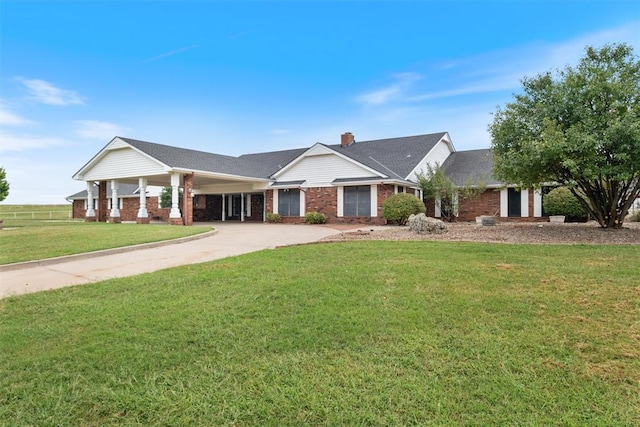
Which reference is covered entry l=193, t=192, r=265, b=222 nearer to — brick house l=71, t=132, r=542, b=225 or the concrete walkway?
brick house l=71, t=132, r=542, b=225

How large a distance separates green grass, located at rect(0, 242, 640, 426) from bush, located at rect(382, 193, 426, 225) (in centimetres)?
1275

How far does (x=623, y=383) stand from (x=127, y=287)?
6264 mm

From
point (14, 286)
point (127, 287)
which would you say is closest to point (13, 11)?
point (14, 286)

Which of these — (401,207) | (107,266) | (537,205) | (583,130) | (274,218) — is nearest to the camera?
(107,266)

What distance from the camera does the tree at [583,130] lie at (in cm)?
998

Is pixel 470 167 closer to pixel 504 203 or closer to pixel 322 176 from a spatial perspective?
pixel 504 203

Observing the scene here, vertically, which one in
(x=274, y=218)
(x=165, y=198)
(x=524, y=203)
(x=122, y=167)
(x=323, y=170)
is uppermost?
(x=122, y=167)

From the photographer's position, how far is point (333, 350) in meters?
3.68

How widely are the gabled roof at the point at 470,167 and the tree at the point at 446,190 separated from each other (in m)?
0.47

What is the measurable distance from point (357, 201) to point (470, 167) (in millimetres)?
8943

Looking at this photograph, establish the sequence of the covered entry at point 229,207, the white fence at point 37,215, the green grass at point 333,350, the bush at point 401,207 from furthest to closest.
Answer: the white fence at point 37,215
the covered entry at point 229,207
the bush at point 401,207
the green grass at point 333,350

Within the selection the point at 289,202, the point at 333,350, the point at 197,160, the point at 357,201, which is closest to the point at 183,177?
the point at 197,160

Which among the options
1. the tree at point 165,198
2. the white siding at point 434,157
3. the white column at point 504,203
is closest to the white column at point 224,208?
the tree at point 165,198

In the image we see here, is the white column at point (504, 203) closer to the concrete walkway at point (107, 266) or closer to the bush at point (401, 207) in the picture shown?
the bush at point (401, 207)
